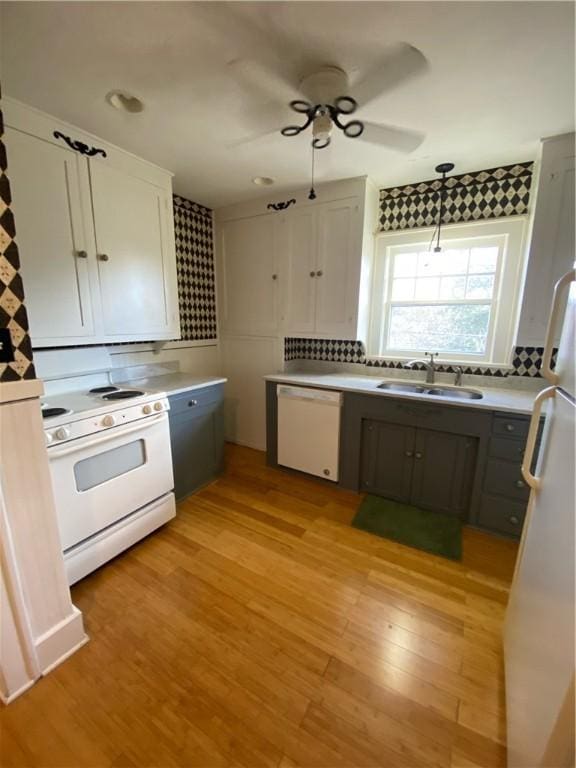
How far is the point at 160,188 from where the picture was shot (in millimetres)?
2268

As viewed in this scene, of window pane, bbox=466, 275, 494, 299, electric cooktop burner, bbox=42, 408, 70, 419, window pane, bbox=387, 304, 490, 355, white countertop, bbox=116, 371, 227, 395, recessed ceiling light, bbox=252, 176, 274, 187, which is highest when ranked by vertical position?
recessed ceiling light, bbox=252, 176, 274, 187

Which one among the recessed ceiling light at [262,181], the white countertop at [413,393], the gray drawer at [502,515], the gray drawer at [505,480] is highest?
the recessed ceiling light at [262,181]

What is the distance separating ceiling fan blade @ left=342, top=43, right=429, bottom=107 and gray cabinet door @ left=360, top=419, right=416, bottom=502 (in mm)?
1892

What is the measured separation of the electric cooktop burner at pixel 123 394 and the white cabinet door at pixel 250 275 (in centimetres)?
137

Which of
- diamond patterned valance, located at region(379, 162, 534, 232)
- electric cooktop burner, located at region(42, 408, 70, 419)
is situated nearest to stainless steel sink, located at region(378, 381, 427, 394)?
diamond patterned valance, located at region(379, 162, 534, 232)

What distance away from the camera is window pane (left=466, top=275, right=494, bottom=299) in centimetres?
243

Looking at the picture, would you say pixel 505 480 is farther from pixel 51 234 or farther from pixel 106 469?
pixel 51 234

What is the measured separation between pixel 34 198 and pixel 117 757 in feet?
8.01

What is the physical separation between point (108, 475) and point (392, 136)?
2281 millimetres

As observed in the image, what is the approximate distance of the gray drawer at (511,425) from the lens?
1.90m

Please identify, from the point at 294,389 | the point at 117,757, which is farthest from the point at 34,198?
the point at 117,757

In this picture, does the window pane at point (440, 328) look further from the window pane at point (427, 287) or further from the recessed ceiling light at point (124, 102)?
the recessed ceiling light at point (124, 102)

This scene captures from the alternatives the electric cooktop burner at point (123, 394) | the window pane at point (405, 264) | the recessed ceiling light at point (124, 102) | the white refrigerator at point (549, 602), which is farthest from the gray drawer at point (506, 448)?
the recessed ceiling light at point (124, 102)

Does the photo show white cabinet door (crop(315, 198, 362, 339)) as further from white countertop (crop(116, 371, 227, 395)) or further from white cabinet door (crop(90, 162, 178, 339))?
white cabinet door (crop(90, 162, 178, 339))
